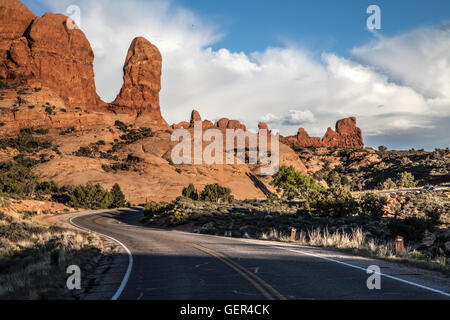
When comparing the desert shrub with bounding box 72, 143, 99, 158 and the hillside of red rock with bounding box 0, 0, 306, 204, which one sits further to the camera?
the desert shrub with bounding box 72, 143, 99, 158

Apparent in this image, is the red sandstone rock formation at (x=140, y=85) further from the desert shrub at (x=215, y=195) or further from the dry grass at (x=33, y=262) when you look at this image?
the dry grass at (x=33, y=262)

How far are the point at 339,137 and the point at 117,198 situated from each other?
139974 millimetres

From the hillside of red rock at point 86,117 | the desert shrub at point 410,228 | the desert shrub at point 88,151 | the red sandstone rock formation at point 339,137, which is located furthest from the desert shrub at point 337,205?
the red sandstone rock formation at point 339,137

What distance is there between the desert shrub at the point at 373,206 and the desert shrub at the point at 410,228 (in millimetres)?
9836

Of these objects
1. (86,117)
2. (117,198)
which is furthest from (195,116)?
(117,198)

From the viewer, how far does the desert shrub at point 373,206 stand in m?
29.4

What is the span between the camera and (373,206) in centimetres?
2958

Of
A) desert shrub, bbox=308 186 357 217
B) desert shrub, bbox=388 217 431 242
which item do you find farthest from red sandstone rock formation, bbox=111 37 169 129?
desert shrub, bbox=388 217 431 242

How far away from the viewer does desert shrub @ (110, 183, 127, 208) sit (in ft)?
172

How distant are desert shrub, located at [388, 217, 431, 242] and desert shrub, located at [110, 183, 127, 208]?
4373cm

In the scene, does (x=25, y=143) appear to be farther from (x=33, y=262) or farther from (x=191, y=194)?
(x=33, y=262)

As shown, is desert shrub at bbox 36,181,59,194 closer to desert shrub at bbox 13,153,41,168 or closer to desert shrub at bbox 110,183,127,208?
desert shrub at bbox 110,183,127,208

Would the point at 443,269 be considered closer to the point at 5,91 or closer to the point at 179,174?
the point at 179,174
